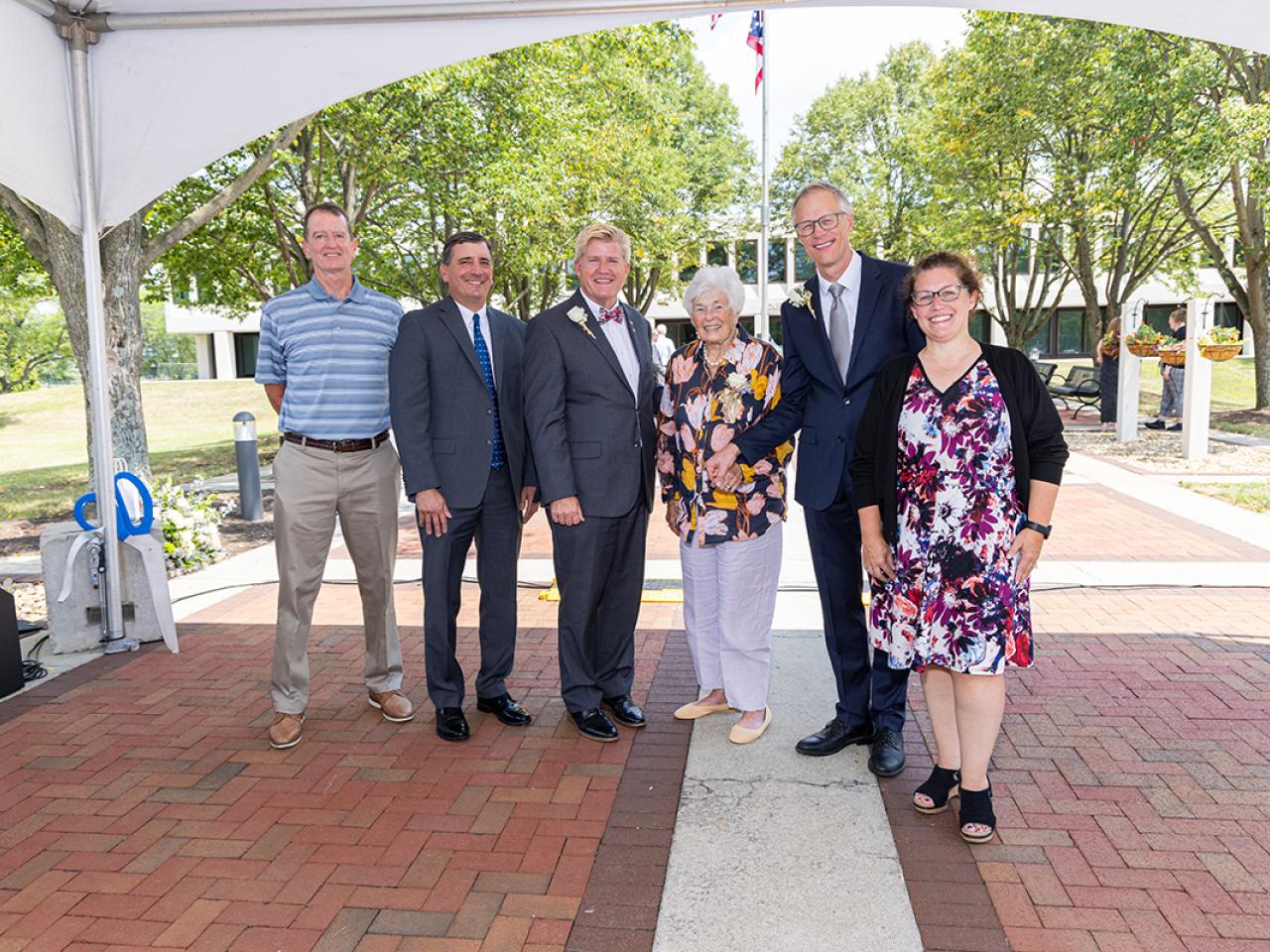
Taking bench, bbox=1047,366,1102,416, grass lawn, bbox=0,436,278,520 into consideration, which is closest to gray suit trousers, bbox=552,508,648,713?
grass lawn, bbox=0,436,278,520

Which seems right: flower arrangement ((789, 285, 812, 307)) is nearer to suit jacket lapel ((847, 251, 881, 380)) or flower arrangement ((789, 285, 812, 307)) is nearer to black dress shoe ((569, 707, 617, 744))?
suit jacket lapel ((847, 251, 881, 380))

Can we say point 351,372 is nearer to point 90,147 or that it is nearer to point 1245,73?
point 90,147

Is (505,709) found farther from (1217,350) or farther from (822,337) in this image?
(1217,350)

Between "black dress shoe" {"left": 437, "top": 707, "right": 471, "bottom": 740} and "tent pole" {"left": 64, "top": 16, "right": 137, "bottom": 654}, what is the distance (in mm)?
2181

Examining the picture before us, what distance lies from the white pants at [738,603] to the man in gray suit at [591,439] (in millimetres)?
296

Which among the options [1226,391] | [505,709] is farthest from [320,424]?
[1226,391]

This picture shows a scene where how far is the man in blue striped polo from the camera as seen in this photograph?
380 centimetres

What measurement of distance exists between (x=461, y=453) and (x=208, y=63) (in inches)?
86.7

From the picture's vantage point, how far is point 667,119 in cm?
2320

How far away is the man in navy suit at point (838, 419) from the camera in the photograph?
11.3 ft

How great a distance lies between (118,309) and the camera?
7629 mm

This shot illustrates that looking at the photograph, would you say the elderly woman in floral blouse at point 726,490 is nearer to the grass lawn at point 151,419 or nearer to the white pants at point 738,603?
the white pants at point 738,603

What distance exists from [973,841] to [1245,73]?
16095mm

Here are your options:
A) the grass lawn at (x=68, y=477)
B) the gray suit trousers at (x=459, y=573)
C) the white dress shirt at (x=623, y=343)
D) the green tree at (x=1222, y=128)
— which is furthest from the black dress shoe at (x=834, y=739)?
the green tree at (x=1222, y=128)
